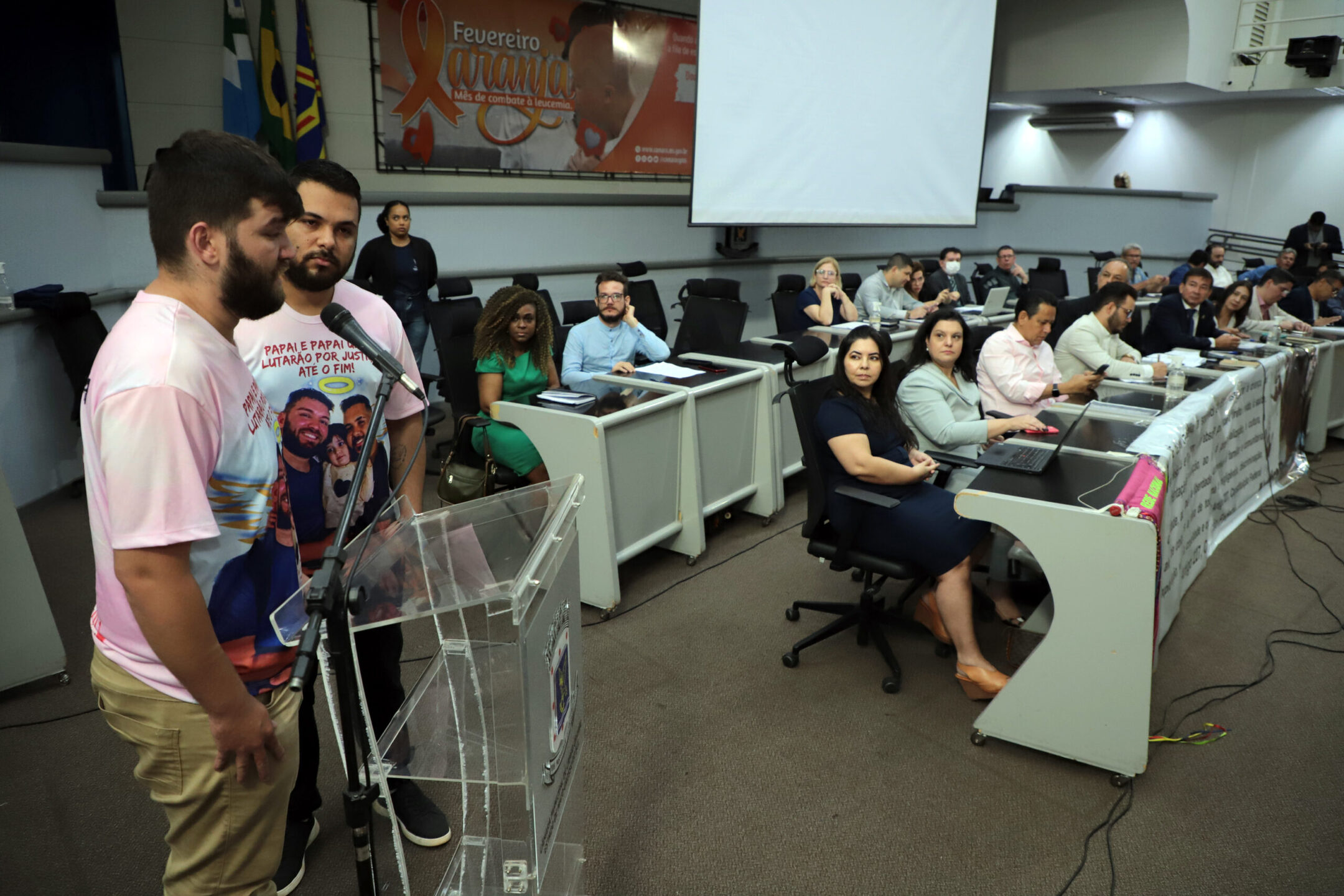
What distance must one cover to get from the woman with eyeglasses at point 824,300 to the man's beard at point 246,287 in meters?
4.70

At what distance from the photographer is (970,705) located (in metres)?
2.59

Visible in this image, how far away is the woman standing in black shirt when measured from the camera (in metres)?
5.11

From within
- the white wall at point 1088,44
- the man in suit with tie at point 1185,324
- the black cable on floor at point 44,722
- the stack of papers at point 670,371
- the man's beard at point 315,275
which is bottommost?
the black cable on floor at point 44,722

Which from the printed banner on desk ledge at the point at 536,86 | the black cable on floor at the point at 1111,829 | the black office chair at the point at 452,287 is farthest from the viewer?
the printed banner on desk ledge at the point at 536,86

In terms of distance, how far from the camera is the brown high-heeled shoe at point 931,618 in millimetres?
2861

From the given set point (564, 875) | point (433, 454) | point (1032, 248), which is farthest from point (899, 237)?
point (564, 875)

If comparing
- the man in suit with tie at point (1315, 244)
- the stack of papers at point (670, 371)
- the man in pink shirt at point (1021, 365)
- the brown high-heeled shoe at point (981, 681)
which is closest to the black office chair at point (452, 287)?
the stack of papers at point (670, 371)

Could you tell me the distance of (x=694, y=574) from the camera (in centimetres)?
345

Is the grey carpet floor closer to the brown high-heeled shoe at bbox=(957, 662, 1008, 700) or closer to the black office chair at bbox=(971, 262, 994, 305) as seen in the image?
the brown high-heeled shoe at bbox=(957, 662, 1008, 700)

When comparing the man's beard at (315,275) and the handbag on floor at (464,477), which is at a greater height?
the man's beard at (315,275)

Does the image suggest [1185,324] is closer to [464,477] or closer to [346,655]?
[464,477]

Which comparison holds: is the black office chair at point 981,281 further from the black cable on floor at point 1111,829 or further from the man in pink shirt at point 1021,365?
the black cable on floor at point 1111,829

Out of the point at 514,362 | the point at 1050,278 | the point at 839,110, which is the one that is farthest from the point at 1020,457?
the point at 1050,278

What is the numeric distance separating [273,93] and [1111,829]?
21.2ft
